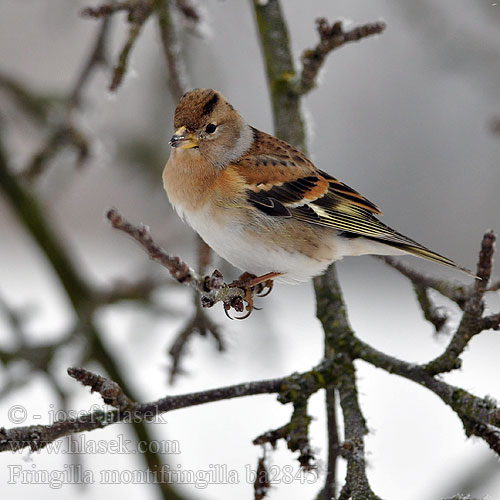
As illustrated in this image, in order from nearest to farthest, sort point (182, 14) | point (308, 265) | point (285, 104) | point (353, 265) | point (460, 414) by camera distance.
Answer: point (460, 414) < point (308, 265) < point (285, 104) < point (182, 14) < point (353, 265)

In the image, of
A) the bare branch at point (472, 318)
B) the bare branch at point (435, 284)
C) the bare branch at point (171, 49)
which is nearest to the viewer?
the bare branch at point (472, 318)

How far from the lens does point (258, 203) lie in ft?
8.04

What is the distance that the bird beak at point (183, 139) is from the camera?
2230mm

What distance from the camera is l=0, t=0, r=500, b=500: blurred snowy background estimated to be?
12.4 feet

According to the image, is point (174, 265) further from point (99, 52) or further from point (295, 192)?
point (99, 52)

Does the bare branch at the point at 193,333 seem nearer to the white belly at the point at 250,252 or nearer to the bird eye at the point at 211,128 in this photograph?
the white belly at the point at 250,252

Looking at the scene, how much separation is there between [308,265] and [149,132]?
2.23 meters

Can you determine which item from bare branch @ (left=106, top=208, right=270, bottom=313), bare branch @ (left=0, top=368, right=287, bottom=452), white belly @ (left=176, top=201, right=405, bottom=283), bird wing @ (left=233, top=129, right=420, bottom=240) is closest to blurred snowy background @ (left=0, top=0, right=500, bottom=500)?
bare branch @ (left=0, top=368, right=287, bottom=452)

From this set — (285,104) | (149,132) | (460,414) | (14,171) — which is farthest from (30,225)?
(460,414)

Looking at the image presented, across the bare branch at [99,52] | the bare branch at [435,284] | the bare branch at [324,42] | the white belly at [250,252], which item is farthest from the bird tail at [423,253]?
the bare branch at [99,52]

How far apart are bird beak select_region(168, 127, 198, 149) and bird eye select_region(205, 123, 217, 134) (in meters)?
0.08

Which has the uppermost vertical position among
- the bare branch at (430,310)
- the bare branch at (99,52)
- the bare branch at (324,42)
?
the bare branch at (99,52)

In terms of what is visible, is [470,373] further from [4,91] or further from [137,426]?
[4,91]

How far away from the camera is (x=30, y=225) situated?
3559mm
